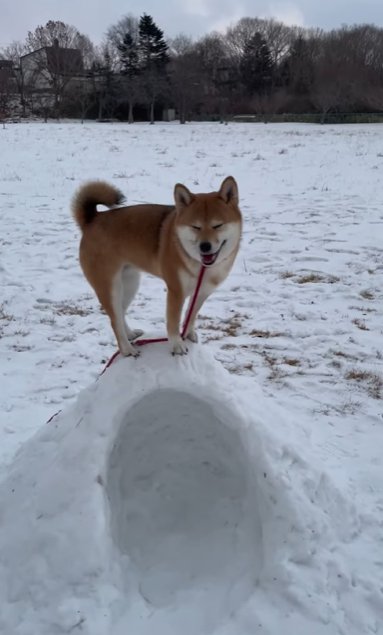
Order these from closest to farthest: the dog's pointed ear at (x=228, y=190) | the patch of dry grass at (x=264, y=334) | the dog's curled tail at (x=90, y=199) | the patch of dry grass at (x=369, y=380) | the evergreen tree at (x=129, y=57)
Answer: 1. the dog's pointed ear at (x=228, y=190)
2. the dog's curled tail at (x=90, y=199)
3. the patch of dry grass at (x=369, y=380)
4. the patch of dry grass at (x=264, y=334)
5. the evergreen tree at (x=129, y=57)

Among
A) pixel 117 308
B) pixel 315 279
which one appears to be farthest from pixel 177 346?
pixel 315 279

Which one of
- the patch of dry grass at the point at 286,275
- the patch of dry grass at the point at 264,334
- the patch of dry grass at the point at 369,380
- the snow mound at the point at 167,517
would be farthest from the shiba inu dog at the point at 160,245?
the patch of dry grass at the point at 286,275

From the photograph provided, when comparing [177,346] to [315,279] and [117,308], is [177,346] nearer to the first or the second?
[117,308]

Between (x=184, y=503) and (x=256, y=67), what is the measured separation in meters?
59.9

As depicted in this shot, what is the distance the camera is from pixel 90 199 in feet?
11.1

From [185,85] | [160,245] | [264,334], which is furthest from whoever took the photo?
[185,85]

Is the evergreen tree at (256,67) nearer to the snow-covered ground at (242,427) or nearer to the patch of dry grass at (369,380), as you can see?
the snow-covered ground at (242,427)

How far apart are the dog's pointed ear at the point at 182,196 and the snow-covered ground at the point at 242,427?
900 mm

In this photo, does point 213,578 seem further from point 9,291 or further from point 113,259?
point 9,291

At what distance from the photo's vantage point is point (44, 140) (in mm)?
18844

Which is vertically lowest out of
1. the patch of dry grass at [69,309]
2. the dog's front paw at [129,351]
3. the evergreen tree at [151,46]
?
the patch of dry grass at [69,309]

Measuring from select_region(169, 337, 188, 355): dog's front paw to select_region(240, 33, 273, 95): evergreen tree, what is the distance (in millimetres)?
54664

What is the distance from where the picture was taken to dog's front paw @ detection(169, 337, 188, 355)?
3.07 metres

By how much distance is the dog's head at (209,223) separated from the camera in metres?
2.81
